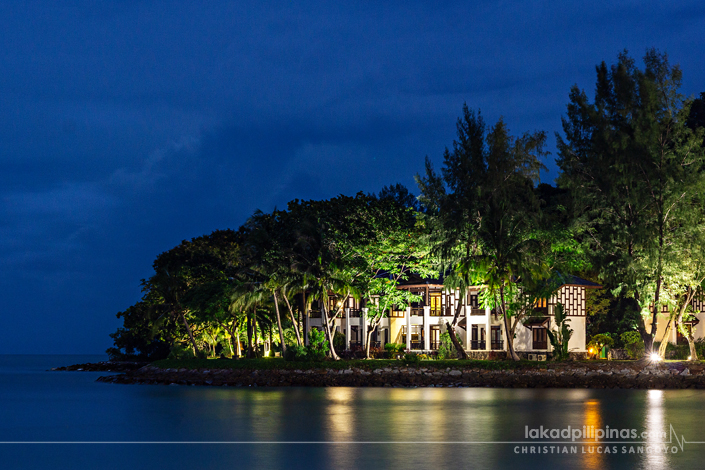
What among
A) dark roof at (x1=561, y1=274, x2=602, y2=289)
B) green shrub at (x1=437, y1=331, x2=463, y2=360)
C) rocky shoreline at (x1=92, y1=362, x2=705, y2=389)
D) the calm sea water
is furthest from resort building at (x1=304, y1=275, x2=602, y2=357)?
the calm sea water

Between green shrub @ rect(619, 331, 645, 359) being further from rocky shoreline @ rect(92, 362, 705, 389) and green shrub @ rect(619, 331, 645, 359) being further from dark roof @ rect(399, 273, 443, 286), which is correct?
dark roof @ rect(399, 273, 443, 286)

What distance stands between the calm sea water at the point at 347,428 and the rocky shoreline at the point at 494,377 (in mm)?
3493

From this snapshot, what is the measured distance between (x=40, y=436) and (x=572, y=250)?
34.0 meters

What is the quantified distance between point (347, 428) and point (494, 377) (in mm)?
24460

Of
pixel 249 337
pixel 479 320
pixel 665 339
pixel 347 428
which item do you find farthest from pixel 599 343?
pixel 347 428

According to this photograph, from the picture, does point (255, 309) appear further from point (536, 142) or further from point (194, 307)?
point (536, 142)

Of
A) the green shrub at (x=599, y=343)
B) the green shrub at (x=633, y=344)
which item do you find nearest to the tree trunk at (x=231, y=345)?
the green shrub at (x=599, y=343)

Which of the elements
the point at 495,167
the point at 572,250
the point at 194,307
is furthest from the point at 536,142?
the point at 194,307

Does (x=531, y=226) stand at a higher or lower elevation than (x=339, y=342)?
higher

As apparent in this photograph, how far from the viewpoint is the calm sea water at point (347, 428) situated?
627 inches

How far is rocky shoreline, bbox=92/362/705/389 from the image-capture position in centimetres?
4250

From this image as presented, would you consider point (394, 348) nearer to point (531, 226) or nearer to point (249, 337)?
point (249, 337)

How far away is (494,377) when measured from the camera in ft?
146

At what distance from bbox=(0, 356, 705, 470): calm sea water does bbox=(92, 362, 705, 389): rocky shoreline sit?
3.49 metres
